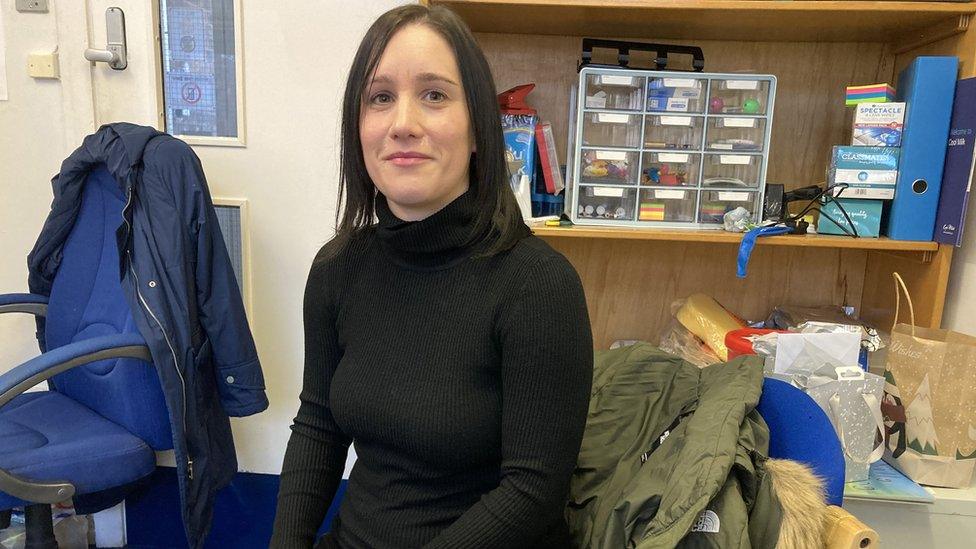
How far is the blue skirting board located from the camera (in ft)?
5.95

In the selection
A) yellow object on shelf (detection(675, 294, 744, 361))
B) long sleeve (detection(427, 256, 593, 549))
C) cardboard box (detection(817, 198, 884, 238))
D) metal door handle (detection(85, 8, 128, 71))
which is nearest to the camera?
long sleeve (detection(427, 256, 593, 549))

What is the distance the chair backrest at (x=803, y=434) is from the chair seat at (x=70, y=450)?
1289 mm

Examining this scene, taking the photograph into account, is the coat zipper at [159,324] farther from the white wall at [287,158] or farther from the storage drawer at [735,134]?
the storage drawer at [735,134]

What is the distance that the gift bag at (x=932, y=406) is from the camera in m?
1.11

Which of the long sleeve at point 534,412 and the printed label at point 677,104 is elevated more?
the printed label at point 677,104

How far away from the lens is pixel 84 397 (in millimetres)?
1515

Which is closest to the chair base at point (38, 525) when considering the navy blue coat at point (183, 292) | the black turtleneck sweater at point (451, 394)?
the navy blue coat at point (183, 292)

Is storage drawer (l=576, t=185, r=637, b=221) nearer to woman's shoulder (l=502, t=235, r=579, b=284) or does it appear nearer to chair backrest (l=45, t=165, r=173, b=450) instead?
Result: woman's shoulder (l=502, t=235, r=579, b=284)

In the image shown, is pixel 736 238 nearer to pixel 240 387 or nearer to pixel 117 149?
pixel 240 387

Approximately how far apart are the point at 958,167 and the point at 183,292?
1.69m

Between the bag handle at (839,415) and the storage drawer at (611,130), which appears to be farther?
the storage drawer at (611,130)

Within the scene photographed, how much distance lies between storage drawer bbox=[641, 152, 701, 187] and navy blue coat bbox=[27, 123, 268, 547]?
1.03 meters

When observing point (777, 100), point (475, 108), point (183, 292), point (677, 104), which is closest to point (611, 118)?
point (677, 104)

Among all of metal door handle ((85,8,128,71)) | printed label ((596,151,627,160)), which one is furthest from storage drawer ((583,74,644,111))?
metal door handle ((85,8,128,71))
